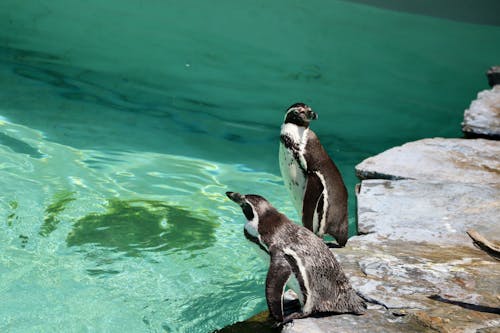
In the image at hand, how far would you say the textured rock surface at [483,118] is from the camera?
485 cm

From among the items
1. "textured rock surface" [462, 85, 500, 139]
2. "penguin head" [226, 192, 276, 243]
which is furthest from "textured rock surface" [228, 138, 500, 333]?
"penguin head" [226, 192, 276, 243]

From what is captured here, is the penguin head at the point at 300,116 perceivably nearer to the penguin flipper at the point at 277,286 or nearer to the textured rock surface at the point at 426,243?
the textured rock surface at the point at 426,243

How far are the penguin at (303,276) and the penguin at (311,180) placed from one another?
2.47 ft

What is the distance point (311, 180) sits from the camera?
3.24 metres

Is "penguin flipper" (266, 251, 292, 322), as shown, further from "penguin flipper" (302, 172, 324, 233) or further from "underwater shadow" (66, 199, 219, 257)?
"underwater shadow" (66, 199, 219, 257)

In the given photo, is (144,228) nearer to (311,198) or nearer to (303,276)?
(311,198)

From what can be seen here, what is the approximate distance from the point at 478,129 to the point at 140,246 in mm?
2270

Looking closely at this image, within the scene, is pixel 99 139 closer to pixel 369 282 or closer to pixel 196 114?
pixel 196 114

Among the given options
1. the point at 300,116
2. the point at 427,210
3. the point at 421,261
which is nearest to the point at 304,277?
the point at 421,261

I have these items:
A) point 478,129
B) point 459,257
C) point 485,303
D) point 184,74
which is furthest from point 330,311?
point 184,74

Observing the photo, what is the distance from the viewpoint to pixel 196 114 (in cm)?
673

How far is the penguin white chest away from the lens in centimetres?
329

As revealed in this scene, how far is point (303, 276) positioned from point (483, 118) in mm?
3105

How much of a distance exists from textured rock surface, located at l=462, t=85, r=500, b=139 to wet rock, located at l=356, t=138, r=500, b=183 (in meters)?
0.29
